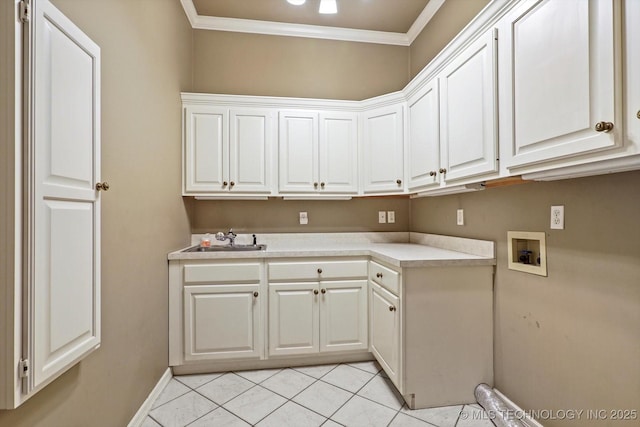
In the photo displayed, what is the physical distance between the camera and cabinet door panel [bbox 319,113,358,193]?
107 inches

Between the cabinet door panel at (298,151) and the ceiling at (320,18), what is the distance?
94cm

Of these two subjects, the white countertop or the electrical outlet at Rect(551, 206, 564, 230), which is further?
the white countertop

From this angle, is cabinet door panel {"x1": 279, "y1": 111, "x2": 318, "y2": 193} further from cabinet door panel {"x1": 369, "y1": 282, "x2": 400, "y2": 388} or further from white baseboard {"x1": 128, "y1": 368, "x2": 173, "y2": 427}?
white baseboard {"x1": 128, "y1": 368, "x2": 173, "y2": 427}

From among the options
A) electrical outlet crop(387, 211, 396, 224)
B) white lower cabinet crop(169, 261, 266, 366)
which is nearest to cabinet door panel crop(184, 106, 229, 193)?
white lower cabinet crop(169, 261, 266, 366)

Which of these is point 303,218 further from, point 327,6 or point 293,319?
A: point 327,6

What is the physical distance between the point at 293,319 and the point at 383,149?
1.60 meters

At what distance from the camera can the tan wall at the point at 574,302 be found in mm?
1185

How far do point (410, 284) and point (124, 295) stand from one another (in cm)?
157

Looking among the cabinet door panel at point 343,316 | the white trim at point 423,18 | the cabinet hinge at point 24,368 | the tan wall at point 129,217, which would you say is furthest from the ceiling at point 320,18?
the cabinet hinge at point 24,368

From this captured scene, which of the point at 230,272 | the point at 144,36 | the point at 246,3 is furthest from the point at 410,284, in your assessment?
the point at 246,3

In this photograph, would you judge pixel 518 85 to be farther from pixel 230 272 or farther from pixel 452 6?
pixel 230 272

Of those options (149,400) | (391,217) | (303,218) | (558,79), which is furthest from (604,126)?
(149,400)

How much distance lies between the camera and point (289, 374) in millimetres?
2283

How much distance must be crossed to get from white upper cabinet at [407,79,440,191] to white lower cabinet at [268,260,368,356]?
0.81m
